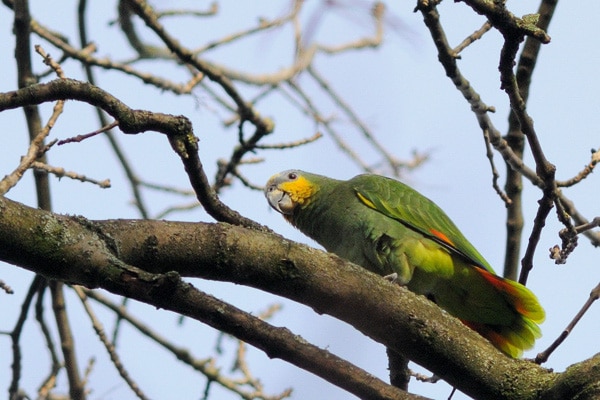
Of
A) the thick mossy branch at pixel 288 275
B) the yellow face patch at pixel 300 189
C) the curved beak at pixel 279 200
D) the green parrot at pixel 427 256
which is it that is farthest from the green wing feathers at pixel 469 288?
the thick mossy branch at pixel 288 275

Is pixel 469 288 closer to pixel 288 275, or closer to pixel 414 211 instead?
pixel 414 211

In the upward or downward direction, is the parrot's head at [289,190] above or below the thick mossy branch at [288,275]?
above

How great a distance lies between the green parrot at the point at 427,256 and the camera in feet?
12.9

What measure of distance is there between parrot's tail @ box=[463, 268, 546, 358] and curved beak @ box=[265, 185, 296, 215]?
1.35m

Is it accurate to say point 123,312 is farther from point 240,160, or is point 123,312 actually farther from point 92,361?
point 240,160

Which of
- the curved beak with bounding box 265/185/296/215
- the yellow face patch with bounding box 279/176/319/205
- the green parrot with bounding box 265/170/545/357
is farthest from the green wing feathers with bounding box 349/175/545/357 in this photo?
the curved beak with bounding box 265/185/296/215

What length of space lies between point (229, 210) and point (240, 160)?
202 cm

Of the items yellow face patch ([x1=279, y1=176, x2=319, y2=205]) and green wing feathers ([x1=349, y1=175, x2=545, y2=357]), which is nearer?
green wing feathers ([x1=349, y1=175, x2=545, y2=357])

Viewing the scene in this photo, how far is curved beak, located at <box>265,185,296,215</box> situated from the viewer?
479 centimetres

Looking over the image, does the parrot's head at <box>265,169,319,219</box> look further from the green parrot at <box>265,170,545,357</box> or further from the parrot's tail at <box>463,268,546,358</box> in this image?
the parrot's tail at <box>463,268,546,358</box>

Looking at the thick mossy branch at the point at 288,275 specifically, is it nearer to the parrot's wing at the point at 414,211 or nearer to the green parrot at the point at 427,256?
the green parrot at the point at 427,256

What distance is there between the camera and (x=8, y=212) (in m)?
1.88

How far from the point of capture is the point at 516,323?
3.97m

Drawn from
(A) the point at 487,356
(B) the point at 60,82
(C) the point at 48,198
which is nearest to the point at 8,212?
(B) the point at 60,82
